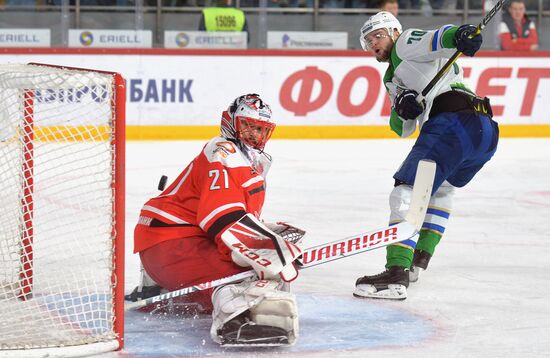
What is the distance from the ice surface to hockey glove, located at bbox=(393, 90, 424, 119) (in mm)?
572

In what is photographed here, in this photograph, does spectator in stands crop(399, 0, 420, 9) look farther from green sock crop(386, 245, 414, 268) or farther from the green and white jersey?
green sock crop(386, 245, 414, 268)

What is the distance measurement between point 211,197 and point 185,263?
0.84 feet

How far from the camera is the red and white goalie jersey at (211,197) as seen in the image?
9.18ft

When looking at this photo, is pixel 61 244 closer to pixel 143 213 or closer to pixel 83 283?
pixel 83 283

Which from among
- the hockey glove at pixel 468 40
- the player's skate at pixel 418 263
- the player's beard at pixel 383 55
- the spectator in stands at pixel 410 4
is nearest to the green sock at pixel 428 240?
the player's skate at pixel 418 263

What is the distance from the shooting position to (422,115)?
351 centimetres

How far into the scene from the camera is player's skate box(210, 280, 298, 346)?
105 inches

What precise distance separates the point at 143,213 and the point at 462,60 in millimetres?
5421

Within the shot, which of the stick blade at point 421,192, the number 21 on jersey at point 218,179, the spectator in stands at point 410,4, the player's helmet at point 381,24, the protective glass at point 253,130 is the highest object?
the player's helmet at point 381,24

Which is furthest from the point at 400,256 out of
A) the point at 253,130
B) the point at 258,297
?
the point at 258,297

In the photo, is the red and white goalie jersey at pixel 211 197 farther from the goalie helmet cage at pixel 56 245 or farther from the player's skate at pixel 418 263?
the player's skate at pixel 418 263

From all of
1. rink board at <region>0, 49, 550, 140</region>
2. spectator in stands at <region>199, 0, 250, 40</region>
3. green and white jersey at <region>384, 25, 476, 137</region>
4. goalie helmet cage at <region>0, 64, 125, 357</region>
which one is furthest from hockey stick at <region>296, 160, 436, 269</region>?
spectator in stands at <region>199, 0, 250, 40</region>

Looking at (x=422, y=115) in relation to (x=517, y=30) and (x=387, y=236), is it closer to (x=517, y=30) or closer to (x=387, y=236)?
(x=387, y=236)

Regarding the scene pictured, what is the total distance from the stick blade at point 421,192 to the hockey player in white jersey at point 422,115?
104 millimetres
